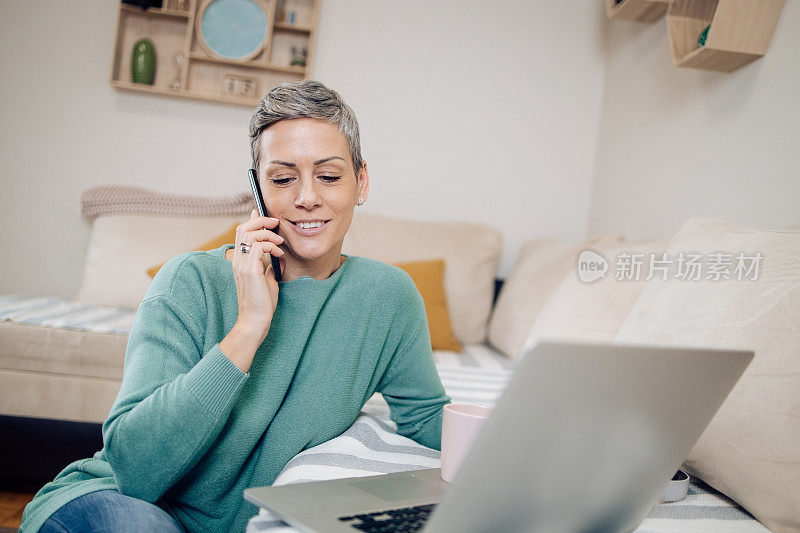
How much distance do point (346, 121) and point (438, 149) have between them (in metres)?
1.91

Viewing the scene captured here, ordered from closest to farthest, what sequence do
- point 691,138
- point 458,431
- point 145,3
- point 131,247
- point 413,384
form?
1. point 458,431
2. point 413,384
3. point 691,138
4. point 131,247
5. point 145,3

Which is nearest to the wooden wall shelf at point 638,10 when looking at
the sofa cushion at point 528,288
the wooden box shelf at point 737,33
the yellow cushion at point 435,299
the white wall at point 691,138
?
the white wall at point 691,138

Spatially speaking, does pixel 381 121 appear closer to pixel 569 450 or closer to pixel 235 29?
pixel 235 29

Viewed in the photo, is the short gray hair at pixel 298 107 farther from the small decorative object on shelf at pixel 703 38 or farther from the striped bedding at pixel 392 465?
the small decorative object on shelf at pixel 703 38

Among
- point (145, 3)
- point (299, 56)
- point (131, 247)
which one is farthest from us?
point (299, 56)

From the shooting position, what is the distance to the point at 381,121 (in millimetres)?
2889

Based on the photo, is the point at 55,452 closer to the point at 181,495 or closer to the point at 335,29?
the point at 181,495

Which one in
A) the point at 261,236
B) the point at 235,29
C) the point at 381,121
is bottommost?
the point at 261,236

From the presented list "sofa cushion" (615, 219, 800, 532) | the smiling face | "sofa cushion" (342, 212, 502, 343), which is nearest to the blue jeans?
the smiling face

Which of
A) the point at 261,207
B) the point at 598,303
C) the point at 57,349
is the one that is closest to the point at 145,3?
the point at 57,349

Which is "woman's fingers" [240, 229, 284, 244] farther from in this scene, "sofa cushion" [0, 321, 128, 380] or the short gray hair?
"sofa cushion" [0, 321, 128, 380]

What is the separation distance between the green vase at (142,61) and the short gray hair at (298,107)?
196 cm

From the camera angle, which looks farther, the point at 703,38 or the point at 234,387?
the point at 703,38

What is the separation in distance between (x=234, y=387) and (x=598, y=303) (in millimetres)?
1093
